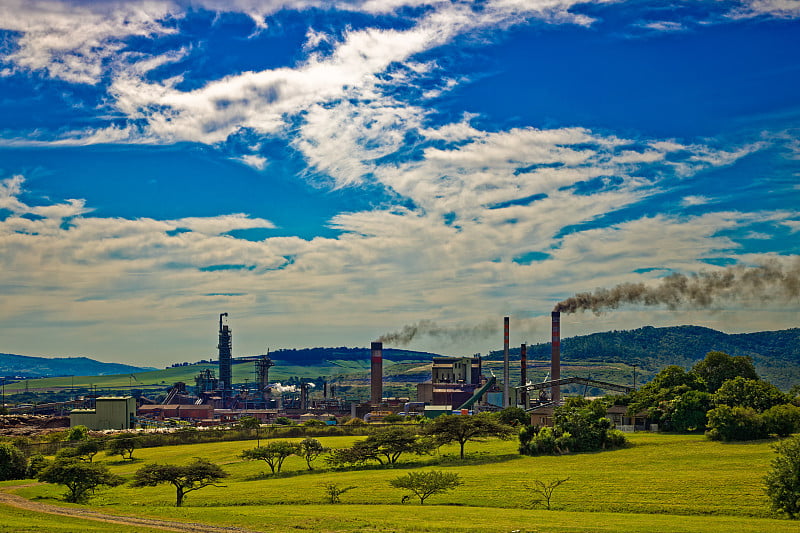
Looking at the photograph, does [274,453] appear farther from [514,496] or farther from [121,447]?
[514,496]

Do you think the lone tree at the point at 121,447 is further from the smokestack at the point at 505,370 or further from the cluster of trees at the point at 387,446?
the smokestack at the point at 505,370

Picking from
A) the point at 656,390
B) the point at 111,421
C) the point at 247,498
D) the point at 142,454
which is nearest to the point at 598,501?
the point at 247,498

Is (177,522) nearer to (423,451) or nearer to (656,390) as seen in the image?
(423,451)

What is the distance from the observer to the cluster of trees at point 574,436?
10094 centimetres

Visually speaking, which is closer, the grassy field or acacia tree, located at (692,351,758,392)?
the grassy field

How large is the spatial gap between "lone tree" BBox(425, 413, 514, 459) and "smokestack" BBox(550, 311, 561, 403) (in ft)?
245

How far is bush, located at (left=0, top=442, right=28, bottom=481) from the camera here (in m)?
95.6

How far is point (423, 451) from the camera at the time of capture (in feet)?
344

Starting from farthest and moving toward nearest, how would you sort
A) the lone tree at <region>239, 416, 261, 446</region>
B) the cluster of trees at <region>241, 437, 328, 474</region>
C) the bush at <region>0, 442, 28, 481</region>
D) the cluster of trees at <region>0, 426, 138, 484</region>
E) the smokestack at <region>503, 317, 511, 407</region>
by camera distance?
the smokestack at <region>503, 317, 511, 407</region> → the lone tree at <region>239, 416, 261, 446</region> → the cluster of trees at <region>241, 437, 328, 474</region> → the bush at <region>0, 442, 28, 481</region> → the cluster of trees at <region>0, 426, 138, 484</region>

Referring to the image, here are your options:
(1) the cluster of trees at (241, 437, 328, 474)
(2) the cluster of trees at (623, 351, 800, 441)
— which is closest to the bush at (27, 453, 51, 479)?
(1) the cluster of trees at (241, 437, 328, 474)

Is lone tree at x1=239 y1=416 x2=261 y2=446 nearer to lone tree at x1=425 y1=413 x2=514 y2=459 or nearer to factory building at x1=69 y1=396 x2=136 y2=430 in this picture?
factory building at x1=69 y1=396 x2=136 y2=430

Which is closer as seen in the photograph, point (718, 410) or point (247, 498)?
point (247, 498)

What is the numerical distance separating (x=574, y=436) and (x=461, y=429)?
1578 centimetres

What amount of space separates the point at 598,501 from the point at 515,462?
89.2ft
